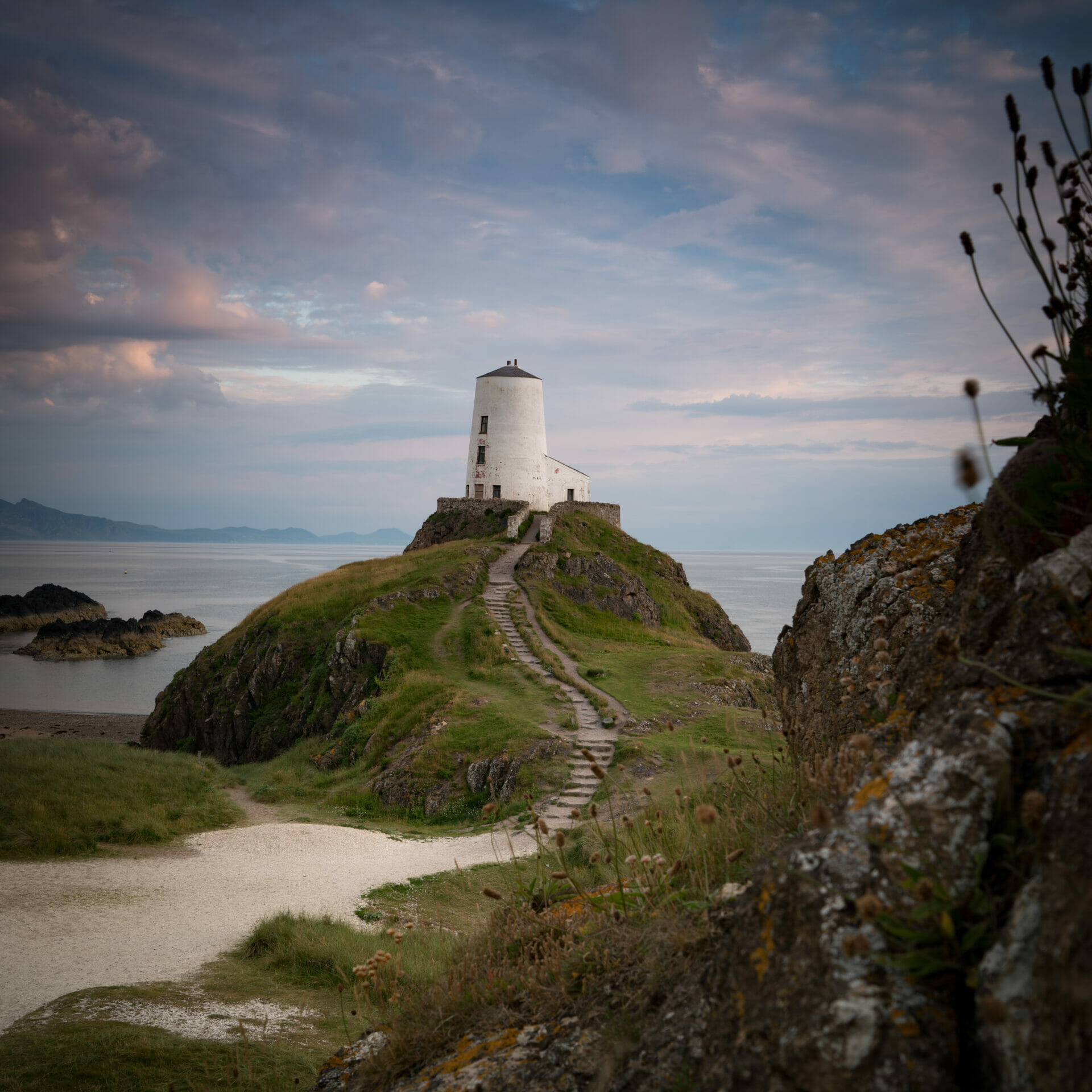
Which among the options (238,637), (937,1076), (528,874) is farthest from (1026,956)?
(238,637)

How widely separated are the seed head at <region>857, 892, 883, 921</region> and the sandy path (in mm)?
7497

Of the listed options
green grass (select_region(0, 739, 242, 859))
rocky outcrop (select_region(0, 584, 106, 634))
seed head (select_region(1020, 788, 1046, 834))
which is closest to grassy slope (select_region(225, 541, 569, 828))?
green grass (select_region(0, 739, 242, 859))

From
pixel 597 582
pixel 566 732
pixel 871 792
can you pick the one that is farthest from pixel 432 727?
pixel 871 792

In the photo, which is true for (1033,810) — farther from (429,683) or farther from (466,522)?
(466,522)

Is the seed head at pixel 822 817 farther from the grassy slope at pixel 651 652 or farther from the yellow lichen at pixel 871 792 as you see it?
the grassy slope at pixel 651 652

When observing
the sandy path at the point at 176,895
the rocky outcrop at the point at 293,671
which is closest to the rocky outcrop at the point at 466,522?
the rocky outcrop at the point at 293,671

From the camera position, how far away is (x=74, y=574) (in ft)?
554

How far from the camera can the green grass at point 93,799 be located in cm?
1391

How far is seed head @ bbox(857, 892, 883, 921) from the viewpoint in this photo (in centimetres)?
201

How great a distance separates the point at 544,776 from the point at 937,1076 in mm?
15823

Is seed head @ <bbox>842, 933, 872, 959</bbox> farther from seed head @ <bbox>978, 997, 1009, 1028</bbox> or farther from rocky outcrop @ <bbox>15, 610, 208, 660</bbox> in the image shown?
rocky outcrop @ <bbox>15, 610, 208, 660</bbox>

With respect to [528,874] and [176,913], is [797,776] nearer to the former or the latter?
[528,874]

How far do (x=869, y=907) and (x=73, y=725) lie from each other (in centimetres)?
4857

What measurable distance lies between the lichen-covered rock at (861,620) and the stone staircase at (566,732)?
190 cm
